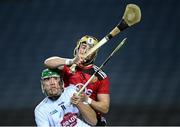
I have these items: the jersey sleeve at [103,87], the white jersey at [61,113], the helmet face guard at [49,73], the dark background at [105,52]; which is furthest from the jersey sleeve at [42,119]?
the dark background at [105,52]

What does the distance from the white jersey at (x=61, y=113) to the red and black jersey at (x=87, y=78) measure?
15 centimetres

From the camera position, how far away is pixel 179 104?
610cm

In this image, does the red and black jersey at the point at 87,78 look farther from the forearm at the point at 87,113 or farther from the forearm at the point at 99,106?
the forearm at the point at 87,113

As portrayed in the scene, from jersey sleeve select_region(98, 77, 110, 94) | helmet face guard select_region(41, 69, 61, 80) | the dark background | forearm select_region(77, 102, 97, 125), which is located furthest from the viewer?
the dark background

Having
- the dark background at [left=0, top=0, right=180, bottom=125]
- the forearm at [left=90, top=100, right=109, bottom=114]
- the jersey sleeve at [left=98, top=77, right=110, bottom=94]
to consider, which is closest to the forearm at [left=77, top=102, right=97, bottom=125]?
the forearm at [left=90, top=100, right=109, bottom=114]

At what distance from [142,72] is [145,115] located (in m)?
0.63

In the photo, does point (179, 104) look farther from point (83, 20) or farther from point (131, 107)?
point (83, 20)

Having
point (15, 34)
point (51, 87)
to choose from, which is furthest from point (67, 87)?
point (15, 34)

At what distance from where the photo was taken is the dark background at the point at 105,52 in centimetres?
616

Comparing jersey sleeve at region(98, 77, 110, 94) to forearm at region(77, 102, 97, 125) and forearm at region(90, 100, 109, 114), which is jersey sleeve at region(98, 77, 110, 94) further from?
forearm at region(77, 102, 97, 125)

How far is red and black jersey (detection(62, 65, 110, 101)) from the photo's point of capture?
149 inches

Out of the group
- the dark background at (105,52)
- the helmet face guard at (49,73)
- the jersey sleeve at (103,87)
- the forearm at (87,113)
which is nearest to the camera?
the forearm at (87,113)

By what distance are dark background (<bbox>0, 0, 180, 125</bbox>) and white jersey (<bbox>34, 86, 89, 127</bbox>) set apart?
2.36 m

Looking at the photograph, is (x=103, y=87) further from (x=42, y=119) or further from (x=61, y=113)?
(x=42, y=119)
